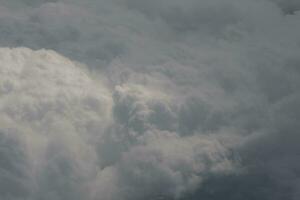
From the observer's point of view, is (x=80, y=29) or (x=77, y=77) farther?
(x=80, y=29)

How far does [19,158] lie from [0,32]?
53.9ft

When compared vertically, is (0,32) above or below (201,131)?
above

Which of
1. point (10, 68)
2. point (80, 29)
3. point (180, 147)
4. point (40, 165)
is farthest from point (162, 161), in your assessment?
point (80, 29)

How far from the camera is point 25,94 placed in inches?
1705

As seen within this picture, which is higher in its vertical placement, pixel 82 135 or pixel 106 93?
pixel 106 93

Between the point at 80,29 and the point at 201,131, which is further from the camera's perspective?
the point at 80,29

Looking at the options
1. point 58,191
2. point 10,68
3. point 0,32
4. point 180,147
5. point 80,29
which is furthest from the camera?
point 80,29

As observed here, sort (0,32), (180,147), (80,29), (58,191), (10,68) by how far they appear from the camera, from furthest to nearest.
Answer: (80,29), (0,32), (10,68), (180,147), (58,191)

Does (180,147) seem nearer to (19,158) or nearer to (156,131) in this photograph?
(156,131)

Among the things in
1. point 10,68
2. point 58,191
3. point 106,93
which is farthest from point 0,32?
point 58,191

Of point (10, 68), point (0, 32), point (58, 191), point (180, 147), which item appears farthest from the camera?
point (0, 32)

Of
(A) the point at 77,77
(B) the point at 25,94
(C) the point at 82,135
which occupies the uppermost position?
(A) the point at 77,77

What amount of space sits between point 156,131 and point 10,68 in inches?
561

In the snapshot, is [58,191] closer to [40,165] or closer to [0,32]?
[40,165]
